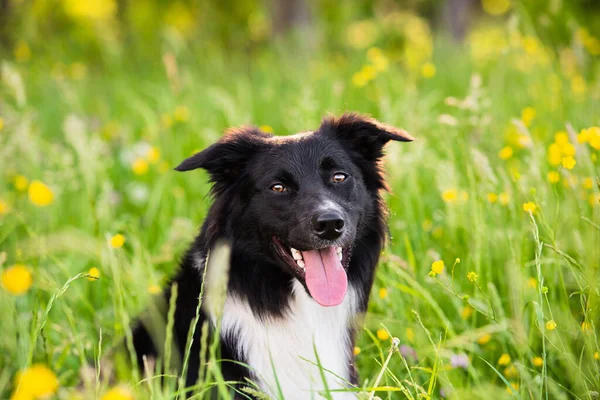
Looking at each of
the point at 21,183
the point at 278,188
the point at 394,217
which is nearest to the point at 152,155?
the point at 21,183

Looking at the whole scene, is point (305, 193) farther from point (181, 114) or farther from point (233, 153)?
point (181, 114)

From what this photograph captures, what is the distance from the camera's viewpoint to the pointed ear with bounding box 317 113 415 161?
3.02 meters

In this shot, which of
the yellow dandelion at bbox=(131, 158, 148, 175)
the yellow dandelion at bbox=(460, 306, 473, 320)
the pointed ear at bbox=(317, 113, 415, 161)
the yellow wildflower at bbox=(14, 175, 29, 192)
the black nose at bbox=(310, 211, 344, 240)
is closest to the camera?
the black nose at bbox=(310, 211, 344, 240)

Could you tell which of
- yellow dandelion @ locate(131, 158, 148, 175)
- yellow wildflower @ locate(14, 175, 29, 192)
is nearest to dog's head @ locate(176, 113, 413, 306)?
yellow dandelion @ locate(131, 158, 148, 175)

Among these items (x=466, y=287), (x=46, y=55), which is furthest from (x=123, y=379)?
(x=46, y=55)

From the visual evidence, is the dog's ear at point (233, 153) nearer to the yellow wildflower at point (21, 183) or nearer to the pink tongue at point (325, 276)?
the pink tongue at point (325, 276)

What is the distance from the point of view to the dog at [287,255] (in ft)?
8.68

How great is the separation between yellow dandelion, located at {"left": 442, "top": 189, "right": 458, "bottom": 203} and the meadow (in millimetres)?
22

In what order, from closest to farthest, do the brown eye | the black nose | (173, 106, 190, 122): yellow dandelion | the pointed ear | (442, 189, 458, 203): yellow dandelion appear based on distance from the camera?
the black nose → the brown eye → the pointed ear → (442, 189, 458, 203): yellow dandelion → (173, 106, 190, 122): yellow dandelion

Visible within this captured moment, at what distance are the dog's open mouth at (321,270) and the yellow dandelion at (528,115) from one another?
8.98 feet

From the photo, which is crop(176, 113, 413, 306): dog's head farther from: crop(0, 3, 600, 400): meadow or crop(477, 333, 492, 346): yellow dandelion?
crop(477, 333, 492, 346): yellow dandelion

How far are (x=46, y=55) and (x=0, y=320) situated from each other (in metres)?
7.27

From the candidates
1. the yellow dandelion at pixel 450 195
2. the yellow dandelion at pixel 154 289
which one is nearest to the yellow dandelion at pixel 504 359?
the yellow dandelion at pixel 450 195

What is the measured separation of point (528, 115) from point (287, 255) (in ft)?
10.2
